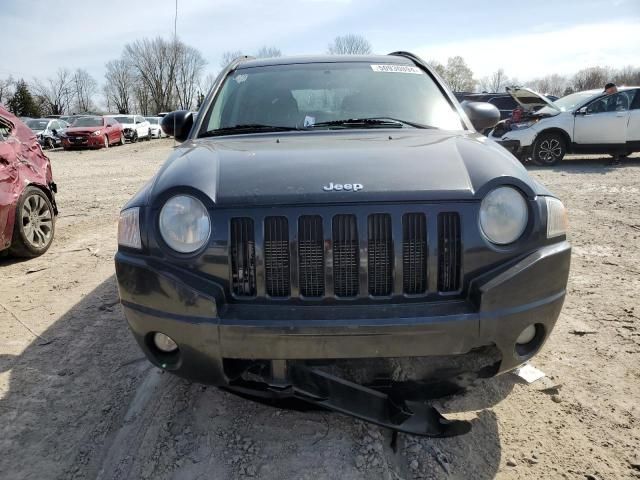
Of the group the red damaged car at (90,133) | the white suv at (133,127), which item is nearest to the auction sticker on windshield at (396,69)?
the red damaged car at (90,133)

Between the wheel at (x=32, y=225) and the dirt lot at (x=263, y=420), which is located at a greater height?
the wheel at (x=32, y=225)

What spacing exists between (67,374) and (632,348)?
12.1 ft

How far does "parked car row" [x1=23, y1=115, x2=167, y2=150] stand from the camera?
77.3ft

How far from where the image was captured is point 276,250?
198cm

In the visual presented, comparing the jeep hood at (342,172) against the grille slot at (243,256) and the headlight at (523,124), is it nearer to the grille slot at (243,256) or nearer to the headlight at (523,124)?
the grille slot at (243,256)

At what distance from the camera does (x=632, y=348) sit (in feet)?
10.7

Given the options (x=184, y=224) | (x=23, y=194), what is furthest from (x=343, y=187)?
(x=23, y=194)

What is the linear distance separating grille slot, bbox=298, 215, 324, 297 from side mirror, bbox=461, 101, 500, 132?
6.72ft

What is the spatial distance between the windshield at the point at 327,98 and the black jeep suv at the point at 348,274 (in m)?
0.96

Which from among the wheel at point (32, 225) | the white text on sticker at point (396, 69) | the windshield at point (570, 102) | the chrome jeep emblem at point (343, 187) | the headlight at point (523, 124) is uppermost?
the windshield at point (570, 102)

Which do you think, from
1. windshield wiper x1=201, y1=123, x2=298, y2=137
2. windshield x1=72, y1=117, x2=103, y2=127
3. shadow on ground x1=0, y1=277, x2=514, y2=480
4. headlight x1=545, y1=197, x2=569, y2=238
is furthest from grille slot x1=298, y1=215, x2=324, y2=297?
windshield x1=72, y1=117, x2=103, y2=127

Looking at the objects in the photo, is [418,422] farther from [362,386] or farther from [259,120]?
[259,120]

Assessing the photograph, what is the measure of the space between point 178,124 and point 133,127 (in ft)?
96.4

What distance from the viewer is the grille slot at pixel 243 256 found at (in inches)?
78.4
